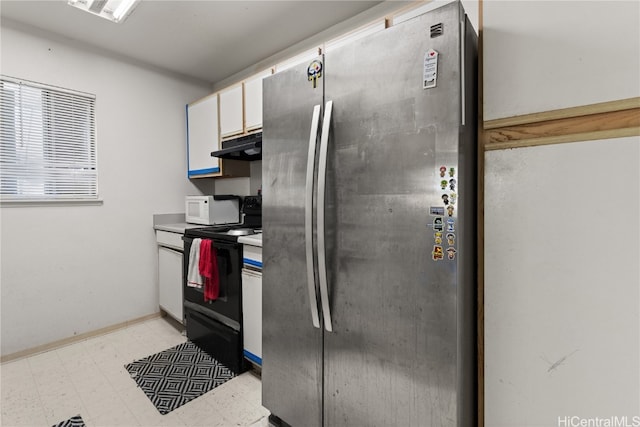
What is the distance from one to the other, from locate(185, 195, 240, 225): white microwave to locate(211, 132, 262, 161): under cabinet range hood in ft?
1.37

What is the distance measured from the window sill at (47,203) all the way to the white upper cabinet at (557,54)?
119 inches

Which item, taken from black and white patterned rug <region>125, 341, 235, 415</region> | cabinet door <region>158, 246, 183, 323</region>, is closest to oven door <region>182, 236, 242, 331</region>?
black and white patterned rug <region>125, 341, 235, 415</region>

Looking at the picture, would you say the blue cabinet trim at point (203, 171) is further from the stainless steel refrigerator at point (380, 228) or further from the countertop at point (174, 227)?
the stainless steel refrigerator at point (380, 228)

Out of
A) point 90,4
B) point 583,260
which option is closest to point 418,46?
point 583,260

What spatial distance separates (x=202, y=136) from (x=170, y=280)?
1.41 metres

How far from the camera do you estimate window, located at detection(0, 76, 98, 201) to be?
228 cm

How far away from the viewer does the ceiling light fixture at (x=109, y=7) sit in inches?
76.9

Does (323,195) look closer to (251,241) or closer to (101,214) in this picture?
(251,241)

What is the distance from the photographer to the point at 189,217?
309cm

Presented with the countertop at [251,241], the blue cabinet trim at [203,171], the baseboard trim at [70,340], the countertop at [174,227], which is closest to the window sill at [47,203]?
the countertop at [174,227]

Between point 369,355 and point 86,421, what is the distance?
163 cm

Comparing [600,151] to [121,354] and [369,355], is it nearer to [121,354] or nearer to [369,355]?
[369,355]

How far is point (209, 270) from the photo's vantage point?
215cm

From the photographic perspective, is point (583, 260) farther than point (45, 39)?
No
